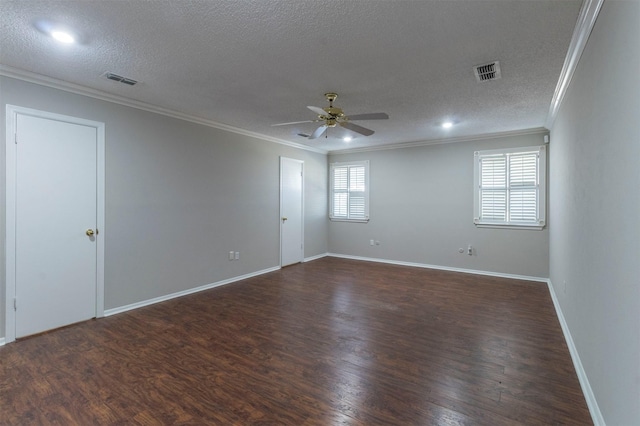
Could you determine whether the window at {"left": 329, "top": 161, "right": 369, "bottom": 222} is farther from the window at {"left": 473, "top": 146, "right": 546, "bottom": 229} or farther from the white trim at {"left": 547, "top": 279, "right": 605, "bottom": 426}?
the white trim at {"left": 547, "top": 279, "right": 605, "bottom": 426}

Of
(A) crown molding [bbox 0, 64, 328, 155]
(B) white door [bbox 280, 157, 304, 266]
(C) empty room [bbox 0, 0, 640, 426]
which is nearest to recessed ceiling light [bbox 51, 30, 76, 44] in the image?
(C) empty room [bbox 0, 0, 640, 426]

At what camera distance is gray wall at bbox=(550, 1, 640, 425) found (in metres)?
1.33

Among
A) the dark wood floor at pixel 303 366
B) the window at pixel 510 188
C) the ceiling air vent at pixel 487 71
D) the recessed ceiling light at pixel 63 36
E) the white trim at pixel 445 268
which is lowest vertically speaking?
the dark wood floor at pixel 303 366

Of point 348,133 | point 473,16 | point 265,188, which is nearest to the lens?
point 473,16

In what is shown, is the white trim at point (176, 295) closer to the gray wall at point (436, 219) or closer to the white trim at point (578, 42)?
the gray wall at point (436, 219)

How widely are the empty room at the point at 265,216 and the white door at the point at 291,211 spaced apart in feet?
1.71

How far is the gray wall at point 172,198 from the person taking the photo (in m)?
3.70

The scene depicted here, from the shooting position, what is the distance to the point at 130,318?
363 cm

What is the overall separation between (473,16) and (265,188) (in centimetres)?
442

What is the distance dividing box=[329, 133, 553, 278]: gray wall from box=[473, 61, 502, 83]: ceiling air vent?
115 inches

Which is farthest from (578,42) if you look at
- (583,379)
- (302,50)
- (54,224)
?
(54,224)

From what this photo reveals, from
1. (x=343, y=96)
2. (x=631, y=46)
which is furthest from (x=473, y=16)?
(x=343, y=96)

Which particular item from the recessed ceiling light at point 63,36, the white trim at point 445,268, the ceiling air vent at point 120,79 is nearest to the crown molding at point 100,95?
the ceiling air vent at point 120,79

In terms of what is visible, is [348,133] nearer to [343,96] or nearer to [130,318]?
[343,96]
